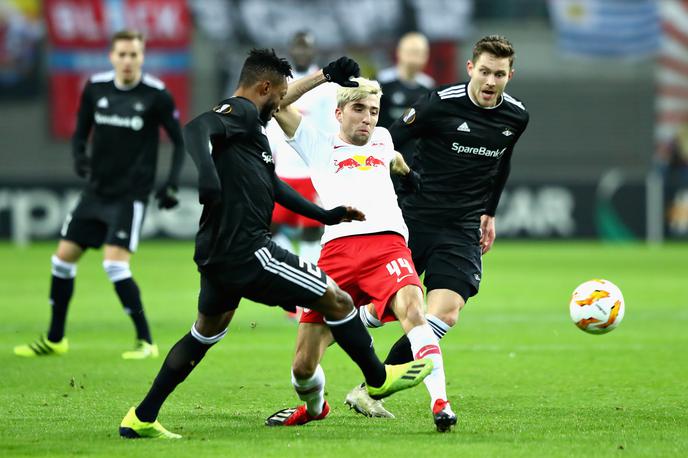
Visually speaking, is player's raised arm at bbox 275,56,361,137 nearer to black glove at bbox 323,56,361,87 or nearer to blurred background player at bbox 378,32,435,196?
black glove at bbox 323,56,361,87

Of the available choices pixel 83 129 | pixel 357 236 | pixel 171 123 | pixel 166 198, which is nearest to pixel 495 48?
pixel 357 236

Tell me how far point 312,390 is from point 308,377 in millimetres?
96

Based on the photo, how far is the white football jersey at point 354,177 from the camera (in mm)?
6867

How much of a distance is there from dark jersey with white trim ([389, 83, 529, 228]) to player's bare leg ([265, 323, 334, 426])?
3.87 feet

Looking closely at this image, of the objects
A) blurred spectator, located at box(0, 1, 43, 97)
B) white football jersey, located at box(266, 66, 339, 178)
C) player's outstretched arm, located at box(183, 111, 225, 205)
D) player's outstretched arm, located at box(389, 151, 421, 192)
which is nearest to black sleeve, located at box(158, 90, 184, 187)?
white football jersey, located at box(266, 66, 339, 178)

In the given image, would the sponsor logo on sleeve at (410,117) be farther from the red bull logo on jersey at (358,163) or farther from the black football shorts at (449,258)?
the red bull logo on jersey at (358,163)

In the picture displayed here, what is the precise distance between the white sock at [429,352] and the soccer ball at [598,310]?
4.81 feet

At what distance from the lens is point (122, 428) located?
6.30m

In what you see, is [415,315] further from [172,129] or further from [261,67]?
[172,129]

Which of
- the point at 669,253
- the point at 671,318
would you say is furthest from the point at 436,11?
the point at 671,318

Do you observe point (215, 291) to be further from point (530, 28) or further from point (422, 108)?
point (530, 28)

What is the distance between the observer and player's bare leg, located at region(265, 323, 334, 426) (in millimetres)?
6703

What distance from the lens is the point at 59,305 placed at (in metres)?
10.1

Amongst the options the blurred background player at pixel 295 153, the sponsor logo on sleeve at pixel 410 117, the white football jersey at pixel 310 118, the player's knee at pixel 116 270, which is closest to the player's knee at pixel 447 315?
the sponsor logo on sleeve at pixel 410 117
